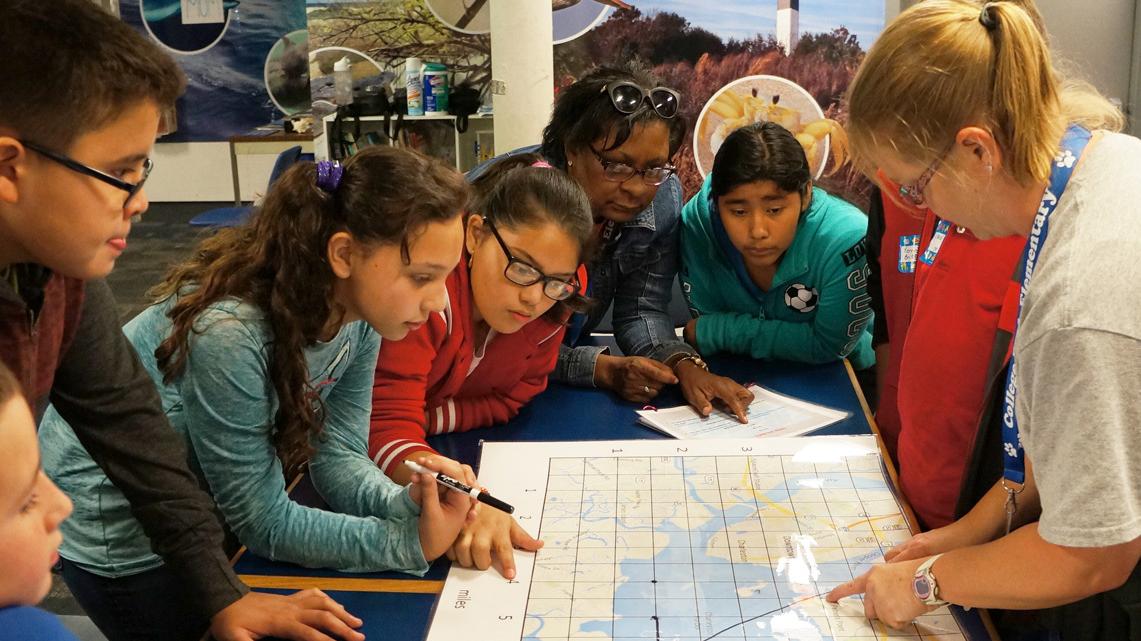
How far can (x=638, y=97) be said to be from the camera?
2.07 meters

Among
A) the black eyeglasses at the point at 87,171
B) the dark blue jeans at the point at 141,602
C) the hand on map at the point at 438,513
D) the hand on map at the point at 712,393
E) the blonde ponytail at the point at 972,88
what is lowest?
the dark blue jeans at the point at 141,602

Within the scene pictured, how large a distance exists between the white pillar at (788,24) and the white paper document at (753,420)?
2.92 meters

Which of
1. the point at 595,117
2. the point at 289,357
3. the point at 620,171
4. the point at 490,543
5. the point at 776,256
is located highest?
the point at 595,117

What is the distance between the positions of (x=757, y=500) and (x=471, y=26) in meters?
4.32

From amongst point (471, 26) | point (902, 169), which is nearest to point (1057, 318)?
point (902, 169)

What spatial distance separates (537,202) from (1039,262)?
94 centimetres

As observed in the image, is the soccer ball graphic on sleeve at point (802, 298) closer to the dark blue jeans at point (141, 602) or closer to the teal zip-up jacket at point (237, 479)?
the teal zip-up jacket at point (237, 479)

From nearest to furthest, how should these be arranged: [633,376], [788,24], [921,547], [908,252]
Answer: [921,547] < [908,252] < [633,376] < [788,24]

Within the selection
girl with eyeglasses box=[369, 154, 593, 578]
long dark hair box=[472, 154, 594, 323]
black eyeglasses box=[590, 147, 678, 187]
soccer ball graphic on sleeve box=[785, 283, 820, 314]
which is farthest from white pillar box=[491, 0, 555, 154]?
long dark hair box=[472, 154, 594, 323]

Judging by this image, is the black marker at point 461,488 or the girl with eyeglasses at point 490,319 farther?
the girl with eyeglasses at point 490,319

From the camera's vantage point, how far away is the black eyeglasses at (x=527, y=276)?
1.66 meters

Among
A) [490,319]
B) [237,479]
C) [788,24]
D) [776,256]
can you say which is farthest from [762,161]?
[788,24]

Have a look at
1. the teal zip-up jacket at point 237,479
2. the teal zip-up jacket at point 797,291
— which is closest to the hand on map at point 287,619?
the teal zip-up jacket at point 237,479

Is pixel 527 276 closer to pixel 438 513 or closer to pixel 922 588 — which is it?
pixel 438 513
